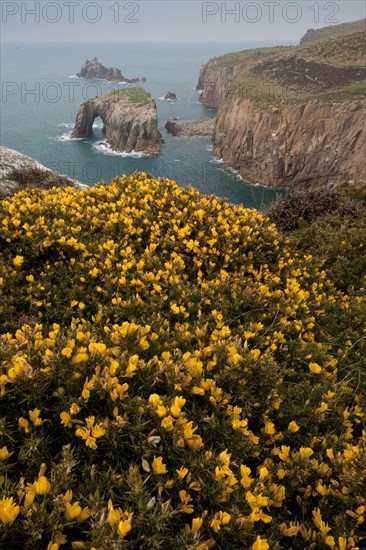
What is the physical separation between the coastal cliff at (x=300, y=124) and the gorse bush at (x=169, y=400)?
232ft

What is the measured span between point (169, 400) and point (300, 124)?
278ft

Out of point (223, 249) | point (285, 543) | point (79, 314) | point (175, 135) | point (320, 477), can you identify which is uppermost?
point (175, 135)

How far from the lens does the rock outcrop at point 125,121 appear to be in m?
93.1

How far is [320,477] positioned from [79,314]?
3.26m

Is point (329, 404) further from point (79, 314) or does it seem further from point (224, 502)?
point (79, 314)

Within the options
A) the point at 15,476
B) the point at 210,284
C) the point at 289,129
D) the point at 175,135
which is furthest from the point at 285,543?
the point at 175,135

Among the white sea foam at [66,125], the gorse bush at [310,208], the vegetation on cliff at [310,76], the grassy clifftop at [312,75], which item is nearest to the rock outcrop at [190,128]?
the vegetation on cliff at [310,76]

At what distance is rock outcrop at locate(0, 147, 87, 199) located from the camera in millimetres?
9820

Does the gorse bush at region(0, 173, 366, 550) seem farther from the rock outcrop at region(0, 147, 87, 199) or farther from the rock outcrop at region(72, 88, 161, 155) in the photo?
the rock outcrop at region(72, 88, 161, 155)

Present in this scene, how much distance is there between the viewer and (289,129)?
77.0 metres

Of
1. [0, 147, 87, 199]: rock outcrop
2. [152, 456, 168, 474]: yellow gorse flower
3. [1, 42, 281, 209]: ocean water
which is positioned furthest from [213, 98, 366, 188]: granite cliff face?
[152, 456, 168, 474]: yellow gorse flower

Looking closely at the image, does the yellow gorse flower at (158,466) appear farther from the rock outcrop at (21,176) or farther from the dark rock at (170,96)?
the dark rock at (170,96)

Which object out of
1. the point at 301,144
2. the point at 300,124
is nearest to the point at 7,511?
the point at 301,144

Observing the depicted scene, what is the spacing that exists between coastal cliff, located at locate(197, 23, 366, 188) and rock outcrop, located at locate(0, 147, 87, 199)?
66.8 m
